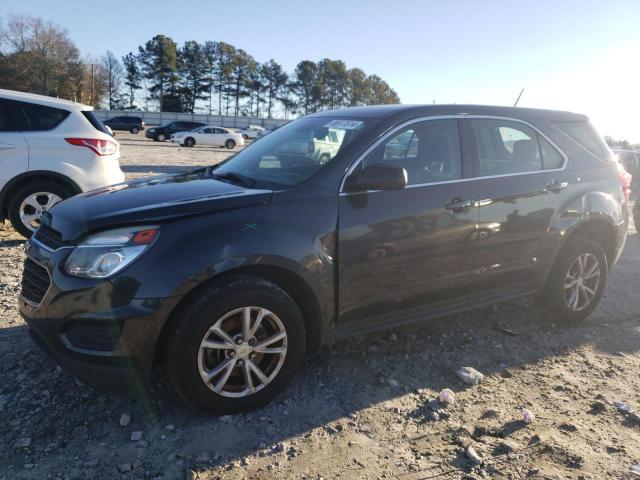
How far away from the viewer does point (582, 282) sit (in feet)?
14.8

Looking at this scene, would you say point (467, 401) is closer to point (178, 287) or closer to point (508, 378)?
point (508, 378)

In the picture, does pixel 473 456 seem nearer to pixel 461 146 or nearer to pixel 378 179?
pixel 378 179

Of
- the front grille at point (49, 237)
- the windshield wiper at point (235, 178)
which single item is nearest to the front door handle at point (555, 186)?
the windshield wiper at point (235, 178)

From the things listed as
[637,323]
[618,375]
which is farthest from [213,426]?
[637,323]

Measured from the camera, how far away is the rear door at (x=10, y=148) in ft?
19.5

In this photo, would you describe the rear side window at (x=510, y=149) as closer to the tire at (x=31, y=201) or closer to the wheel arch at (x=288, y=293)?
the wheel arch at (x=288, y=293)

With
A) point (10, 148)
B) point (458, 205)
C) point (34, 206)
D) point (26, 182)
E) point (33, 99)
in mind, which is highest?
point (33, 99)

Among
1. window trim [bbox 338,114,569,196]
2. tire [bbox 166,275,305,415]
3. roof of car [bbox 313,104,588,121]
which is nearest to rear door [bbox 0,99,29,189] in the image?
roof of car [bbox 313,104,588,121]

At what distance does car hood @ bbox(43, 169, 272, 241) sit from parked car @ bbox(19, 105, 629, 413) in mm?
14

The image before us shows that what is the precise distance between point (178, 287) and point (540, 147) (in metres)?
3.18

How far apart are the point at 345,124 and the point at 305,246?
1.13 meters

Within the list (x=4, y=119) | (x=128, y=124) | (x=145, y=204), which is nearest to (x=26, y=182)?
(x=4, y=119)

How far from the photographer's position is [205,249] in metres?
2.64

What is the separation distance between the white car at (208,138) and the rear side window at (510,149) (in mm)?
33614
